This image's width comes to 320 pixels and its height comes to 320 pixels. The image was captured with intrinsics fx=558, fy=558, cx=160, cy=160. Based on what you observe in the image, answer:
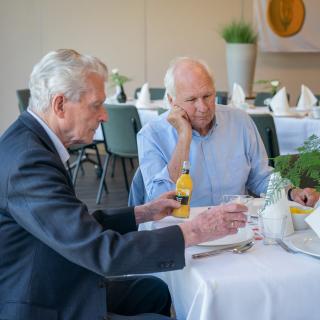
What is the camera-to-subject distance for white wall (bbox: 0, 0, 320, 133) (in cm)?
730

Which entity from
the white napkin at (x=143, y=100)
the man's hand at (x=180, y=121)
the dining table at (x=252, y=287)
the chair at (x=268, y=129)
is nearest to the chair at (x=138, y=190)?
the man's hand at (x=180, y=121)

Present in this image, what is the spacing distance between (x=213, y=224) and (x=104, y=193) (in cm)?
409

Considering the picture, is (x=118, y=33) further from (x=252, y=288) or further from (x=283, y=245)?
(x=252, y=288)

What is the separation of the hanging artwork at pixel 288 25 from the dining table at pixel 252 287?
284 inches

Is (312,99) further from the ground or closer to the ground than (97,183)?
further from the ground

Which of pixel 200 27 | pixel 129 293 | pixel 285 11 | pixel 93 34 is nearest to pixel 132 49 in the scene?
pixel 93 34

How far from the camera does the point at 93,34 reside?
7531 millimetres

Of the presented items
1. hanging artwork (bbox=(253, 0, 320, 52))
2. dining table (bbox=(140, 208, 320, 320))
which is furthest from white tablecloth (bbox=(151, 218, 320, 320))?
hanging artwork (bbox=(253, 0, 320, 52))

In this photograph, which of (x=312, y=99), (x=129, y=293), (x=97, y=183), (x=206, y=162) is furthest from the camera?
(x=97, y=183)

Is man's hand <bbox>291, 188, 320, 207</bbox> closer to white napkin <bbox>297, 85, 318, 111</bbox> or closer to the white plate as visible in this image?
the white plate

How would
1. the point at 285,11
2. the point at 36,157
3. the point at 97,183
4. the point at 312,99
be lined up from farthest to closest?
the point at 285,11, the point at 97,183, the point at 312,99, the point at 36,157

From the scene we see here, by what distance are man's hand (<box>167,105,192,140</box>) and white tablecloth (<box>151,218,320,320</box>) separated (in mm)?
925

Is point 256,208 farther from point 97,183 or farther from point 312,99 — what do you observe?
point 97,183

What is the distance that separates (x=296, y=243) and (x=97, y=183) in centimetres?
451
